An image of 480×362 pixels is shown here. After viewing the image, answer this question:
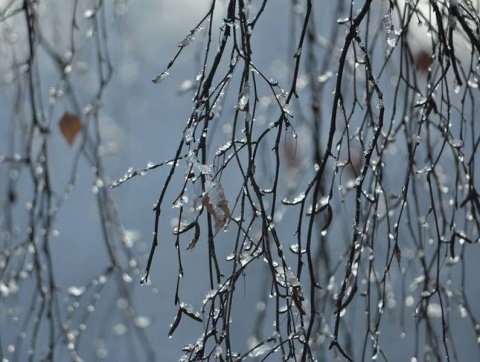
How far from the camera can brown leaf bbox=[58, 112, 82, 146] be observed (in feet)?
4.42

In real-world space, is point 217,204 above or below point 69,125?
below

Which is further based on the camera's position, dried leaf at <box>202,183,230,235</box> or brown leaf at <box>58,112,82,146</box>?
brown leaf at <box>58,112,82,146</box>

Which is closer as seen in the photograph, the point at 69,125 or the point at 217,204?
the point at 217,204

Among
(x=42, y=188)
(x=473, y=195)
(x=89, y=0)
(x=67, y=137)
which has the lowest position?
(x=473, y=195)

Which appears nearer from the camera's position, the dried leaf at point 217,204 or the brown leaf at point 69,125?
the dried leaf at point 217,204

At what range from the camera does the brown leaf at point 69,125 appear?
4.42 ft

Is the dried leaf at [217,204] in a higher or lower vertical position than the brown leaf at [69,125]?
lower

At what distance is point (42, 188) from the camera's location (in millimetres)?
1267

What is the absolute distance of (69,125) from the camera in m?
1.36

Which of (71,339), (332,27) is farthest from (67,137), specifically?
(332,27)

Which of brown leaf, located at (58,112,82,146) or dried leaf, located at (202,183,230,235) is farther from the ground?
brown leaf, located at (58,112,82,146)

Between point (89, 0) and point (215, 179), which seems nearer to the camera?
point (215, 179)

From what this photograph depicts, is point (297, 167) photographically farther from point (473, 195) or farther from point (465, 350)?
point (465, 350)

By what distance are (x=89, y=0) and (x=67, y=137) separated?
257mm
